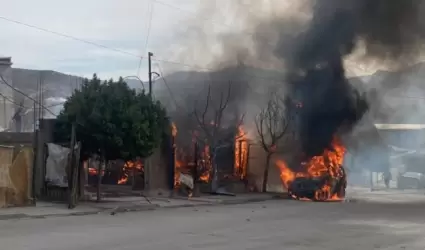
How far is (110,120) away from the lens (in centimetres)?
2078

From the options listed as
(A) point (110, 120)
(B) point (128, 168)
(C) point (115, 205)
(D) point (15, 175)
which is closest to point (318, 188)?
(B) point (128, 168)

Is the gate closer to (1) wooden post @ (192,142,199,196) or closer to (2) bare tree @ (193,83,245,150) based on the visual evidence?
(1) wooden post @ (192,142,199,196)

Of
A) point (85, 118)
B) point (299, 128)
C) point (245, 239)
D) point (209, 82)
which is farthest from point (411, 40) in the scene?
point (245, 239)

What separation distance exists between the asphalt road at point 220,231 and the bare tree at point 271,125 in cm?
1328

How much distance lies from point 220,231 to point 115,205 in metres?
7.46

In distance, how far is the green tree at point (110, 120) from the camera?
2067 cm

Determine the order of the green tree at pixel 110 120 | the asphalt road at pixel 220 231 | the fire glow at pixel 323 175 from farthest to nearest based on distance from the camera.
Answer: the fire glow at pixel 323 175 < the green tree at pixel 110 120 < the asphalt road at pixel 220 231

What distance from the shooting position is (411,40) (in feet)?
89.0

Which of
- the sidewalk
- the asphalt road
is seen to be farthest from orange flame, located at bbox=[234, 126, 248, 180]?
the asphalt road

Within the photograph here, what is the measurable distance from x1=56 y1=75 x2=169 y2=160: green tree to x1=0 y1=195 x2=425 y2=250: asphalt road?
275 centimetres

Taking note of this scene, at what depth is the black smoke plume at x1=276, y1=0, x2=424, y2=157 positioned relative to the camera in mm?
26969

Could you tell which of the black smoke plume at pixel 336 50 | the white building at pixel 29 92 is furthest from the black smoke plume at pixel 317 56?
the white building at pixel 29 92

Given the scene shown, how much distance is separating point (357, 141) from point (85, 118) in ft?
77.7

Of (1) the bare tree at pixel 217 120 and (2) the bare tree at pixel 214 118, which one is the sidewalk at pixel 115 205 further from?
(1) the bare tree at pixel 217 120
